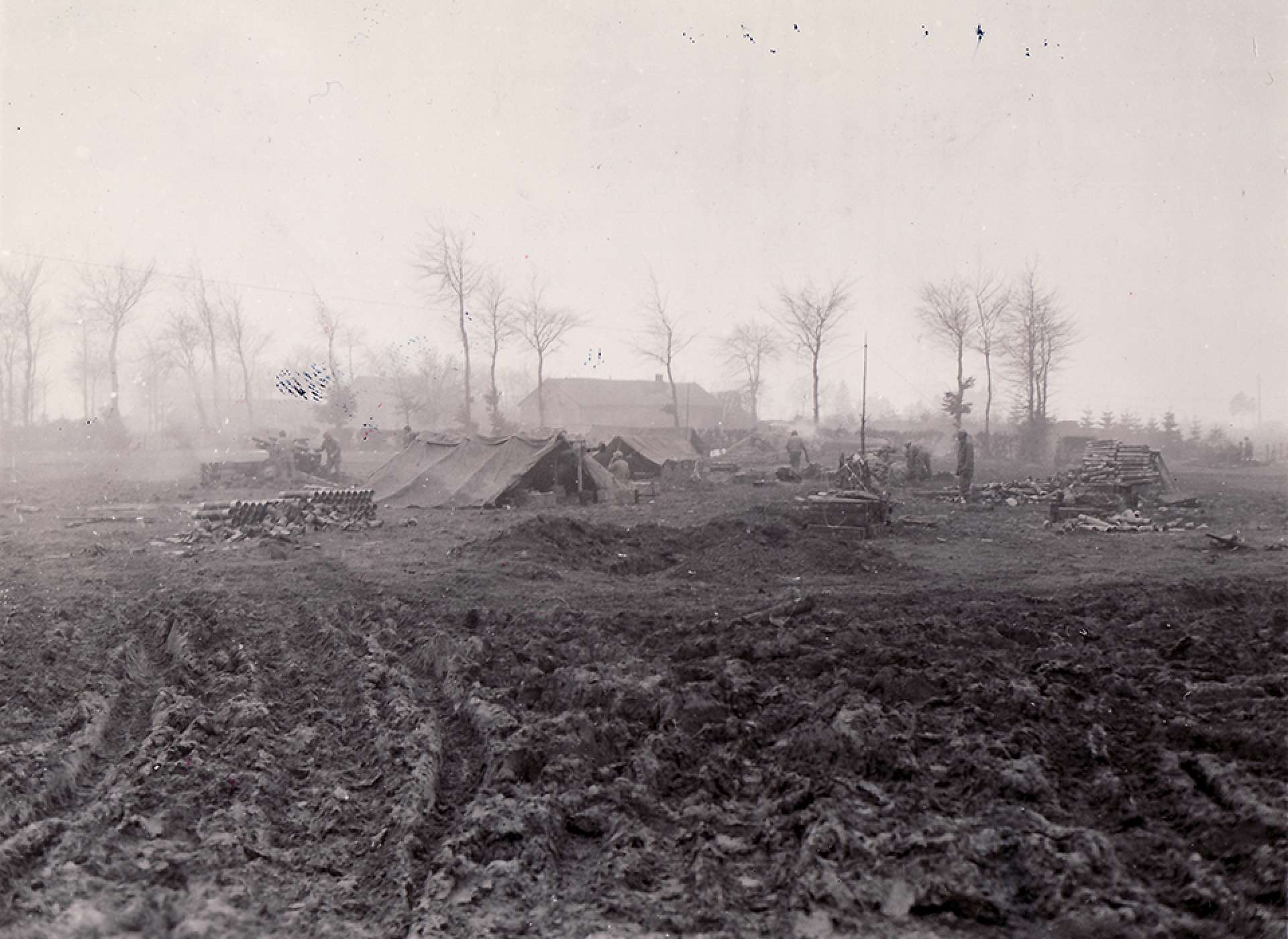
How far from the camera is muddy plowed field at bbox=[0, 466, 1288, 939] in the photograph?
11.1 ft

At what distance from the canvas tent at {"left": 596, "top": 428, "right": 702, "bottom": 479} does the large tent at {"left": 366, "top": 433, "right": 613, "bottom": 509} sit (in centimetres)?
625

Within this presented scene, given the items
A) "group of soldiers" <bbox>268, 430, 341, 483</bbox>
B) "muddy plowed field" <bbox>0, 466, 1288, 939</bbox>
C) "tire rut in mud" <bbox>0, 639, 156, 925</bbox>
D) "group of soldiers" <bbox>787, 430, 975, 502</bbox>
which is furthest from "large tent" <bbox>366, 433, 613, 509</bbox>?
"tire rut in mud" <bbox>0, 639, 156, 925</bbox>

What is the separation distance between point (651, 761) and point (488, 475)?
573 inches

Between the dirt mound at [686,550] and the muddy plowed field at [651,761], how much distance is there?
1453mm

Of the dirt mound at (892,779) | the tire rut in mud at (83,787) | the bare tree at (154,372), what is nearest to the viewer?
the dirt mound at (892,779)

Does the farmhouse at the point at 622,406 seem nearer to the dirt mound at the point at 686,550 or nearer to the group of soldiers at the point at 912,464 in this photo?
the group of soldiers at the point at 912,464

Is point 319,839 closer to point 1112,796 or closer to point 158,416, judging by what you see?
point 1112,796

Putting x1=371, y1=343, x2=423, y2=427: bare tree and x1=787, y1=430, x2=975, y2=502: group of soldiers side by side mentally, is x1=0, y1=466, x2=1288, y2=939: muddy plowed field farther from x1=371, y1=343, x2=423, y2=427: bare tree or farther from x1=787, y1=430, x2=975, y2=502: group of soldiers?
x1=371, y1=343, x2=423, y2=427: bare tree

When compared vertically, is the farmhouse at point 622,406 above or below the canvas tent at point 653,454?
above

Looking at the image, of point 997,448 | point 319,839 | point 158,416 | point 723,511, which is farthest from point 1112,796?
point 158,416

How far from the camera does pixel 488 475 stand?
61.2 ft

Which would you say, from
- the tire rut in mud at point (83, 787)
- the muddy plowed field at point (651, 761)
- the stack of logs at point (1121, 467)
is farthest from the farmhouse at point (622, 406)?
the tire rut in mud at point (83, 787)

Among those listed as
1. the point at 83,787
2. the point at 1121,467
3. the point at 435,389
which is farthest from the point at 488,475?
the point at 435,389

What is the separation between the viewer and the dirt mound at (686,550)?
1041 cm
